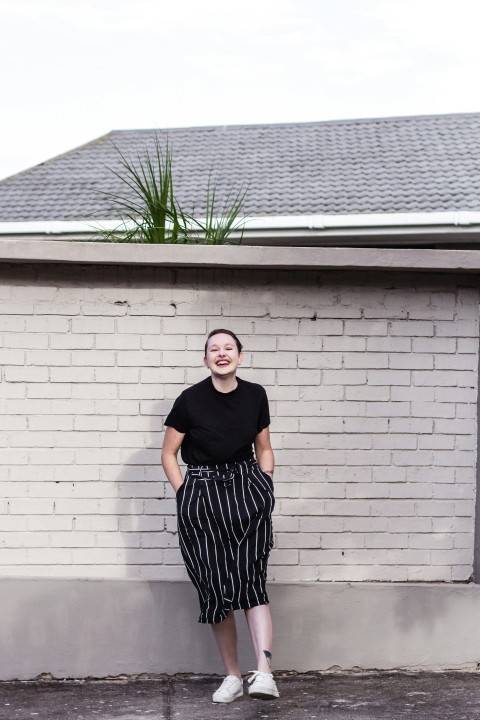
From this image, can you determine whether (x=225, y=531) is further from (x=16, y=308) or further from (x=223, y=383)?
(x=16, y=308)

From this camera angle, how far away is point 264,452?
16.3 feet

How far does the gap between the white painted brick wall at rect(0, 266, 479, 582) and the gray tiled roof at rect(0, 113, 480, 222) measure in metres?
6.48

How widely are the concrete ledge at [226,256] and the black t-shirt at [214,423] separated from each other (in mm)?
717

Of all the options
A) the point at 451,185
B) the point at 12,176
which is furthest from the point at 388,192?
the point at 12,176

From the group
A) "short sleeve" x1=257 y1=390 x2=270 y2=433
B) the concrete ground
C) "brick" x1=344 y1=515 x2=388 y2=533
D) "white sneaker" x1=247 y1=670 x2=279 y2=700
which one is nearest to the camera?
"white sneaker" x1=247 y1=670 x2=279 y2=700

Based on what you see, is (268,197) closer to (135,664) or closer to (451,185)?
(451,185)

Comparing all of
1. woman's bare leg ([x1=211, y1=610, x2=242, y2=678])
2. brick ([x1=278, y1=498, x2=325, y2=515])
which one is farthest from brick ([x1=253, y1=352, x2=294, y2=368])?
woman's bare leg ([x1=211, y1=610, x2=242, y2=678])

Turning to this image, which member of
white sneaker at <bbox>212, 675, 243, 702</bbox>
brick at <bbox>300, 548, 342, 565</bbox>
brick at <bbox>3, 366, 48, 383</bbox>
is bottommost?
white sneaker at <bbox>212, 675, 243, 702</bbox>

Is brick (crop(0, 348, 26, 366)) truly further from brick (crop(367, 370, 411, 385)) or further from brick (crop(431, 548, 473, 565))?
brick (crop(431, 548, 473, 565))

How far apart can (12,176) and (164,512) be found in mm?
10876

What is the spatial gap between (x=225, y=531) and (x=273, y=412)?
833 millimetres

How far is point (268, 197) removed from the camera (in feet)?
42.4

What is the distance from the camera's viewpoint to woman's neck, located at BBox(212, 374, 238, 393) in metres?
4.89

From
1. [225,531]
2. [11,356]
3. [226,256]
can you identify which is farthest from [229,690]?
[226,256]
